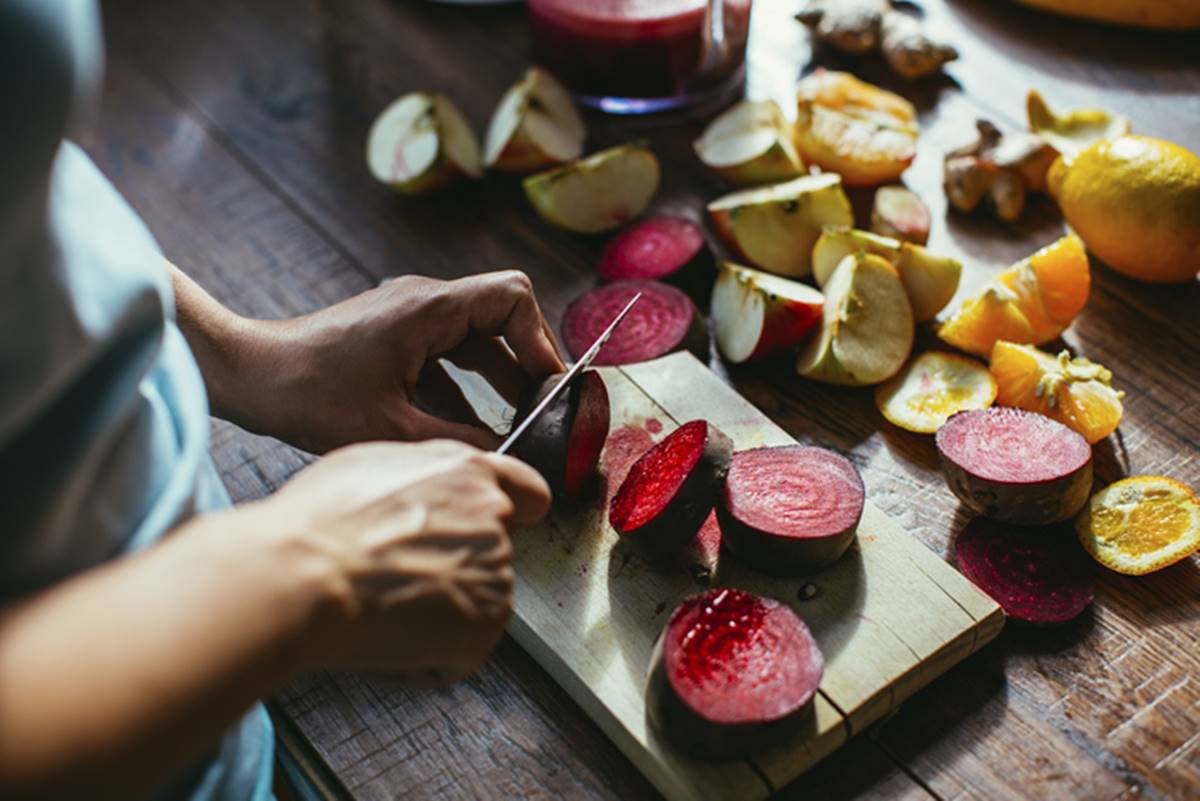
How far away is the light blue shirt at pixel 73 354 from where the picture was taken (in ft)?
2.43

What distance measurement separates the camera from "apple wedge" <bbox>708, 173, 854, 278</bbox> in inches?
68.1

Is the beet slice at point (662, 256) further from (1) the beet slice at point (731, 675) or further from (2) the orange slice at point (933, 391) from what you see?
(1) the beet slice at point (731, 675)

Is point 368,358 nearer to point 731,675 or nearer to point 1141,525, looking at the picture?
point 731,675

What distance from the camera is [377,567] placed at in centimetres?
87

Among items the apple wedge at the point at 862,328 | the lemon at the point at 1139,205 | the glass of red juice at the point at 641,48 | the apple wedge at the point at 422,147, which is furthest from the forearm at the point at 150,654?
the glass of red juice at the point at 641,48

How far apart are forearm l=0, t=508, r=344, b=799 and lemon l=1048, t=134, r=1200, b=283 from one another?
4.32 ft

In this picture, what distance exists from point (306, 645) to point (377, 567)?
0.08 m

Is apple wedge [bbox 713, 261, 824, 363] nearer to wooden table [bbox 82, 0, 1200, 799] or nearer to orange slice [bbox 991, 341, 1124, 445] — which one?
wooden table [bbox 82, 0, 1200, 799]

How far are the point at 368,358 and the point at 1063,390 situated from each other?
878 mm

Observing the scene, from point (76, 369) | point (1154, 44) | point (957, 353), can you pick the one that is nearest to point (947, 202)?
point (957, 353)

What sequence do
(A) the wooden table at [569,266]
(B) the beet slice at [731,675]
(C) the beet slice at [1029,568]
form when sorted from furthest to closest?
(C) the beet slice at [1029,568], (A) the wooden table at [569,266], (B) the beet slice at [731,675]

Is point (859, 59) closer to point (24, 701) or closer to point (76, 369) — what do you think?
point (76, 369)

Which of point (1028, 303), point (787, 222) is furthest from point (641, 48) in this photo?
point (1028, 303)

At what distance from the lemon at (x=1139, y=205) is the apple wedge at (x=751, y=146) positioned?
439mm
